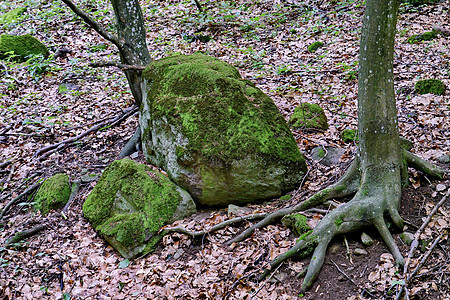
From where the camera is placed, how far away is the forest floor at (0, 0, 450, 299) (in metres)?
3.55

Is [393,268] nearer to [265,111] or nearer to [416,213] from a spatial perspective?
[416,213]

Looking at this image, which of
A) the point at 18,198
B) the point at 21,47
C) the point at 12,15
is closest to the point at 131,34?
the point at 18,198

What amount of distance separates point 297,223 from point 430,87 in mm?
4635

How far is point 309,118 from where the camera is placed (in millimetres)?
6375

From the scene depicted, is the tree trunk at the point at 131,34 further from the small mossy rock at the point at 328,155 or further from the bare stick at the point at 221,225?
the small mossy rock at the point at 328,155

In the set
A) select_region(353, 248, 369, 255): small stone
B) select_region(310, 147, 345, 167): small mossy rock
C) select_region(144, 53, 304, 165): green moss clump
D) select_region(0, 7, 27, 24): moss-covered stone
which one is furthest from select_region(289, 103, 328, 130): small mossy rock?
select_region(0, 7, 27, 24): moss-covered stone

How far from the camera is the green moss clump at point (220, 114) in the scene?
472 centimetres

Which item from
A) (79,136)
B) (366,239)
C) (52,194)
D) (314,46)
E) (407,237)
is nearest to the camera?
(407,237)

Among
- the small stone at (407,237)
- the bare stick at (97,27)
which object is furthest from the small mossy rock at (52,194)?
the small stone at (407,237)

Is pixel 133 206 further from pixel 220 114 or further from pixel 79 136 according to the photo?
pixel 79 136

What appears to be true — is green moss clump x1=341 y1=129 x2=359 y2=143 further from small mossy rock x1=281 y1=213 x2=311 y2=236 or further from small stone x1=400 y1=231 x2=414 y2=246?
small stone x1=400 y1=231 x2=414 y2=246

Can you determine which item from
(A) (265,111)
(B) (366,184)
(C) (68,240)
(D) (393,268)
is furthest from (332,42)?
(C) (68,240)

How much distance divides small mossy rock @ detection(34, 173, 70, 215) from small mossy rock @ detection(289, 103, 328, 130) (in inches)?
169

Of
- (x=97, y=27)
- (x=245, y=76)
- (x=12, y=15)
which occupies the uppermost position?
(x=12, y=15)
